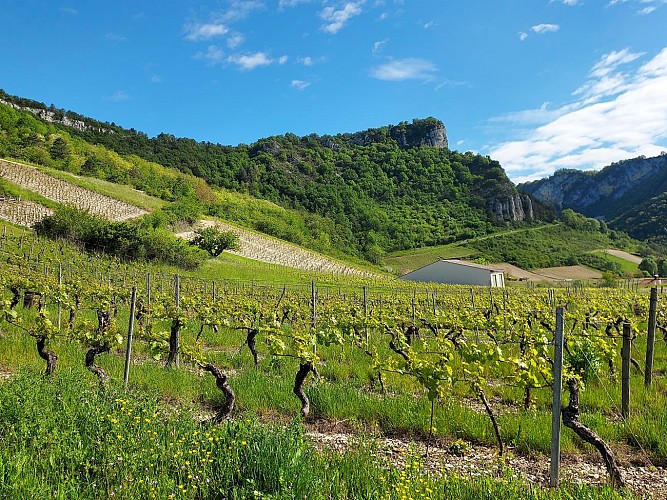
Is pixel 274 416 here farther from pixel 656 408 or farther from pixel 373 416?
pixel 656 408

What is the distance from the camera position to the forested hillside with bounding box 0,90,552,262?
80.4 metres

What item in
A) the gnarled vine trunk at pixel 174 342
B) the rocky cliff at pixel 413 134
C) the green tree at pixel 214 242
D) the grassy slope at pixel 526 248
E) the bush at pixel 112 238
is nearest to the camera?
the gnarled vine trunk at pixel 174 342

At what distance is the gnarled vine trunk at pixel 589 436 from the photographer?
409 centimetres

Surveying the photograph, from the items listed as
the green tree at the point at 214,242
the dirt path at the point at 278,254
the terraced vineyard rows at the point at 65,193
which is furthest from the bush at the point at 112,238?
the dirt path at the point at 278,254

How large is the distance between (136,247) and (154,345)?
29.6m

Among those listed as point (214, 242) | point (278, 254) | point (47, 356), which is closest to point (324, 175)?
point (278, 254)

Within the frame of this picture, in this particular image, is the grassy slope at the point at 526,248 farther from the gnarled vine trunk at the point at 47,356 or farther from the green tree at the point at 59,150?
the gnarled vine trunk at the point at 47,356

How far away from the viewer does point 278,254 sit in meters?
54.2

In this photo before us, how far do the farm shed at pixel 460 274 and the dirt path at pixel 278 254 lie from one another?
11094mm

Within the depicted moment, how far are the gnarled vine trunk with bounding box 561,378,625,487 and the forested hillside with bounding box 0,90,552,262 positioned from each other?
75039mm

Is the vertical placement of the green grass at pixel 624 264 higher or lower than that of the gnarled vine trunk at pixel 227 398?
higher

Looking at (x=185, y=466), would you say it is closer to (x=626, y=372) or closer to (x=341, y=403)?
(x=341, y=403)

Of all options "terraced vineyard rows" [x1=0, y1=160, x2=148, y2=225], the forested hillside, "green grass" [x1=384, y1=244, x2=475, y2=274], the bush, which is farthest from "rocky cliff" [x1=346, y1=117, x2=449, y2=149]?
the bush

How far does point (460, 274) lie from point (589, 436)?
56848 millimetres
